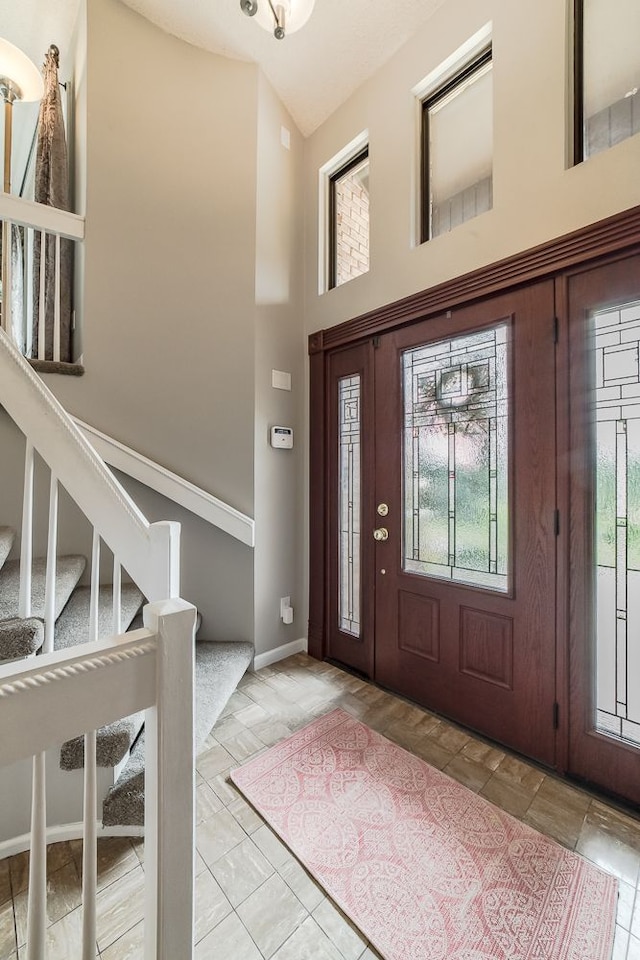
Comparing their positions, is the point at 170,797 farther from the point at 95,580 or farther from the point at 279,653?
the point at 279,653

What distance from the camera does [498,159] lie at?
5.96 ft

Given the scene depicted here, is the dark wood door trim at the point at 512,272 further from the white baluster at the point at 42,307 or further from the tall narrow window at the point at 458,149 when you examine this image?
the white baluster at the point at 42,307

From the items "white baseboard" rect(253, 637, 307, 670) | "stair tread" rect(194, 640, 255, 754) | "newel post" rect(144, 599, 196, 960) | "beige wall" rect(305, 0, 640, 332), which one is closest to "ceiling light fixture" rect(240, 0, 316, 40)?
"beige wall" rect(305, 0, 640, 332)

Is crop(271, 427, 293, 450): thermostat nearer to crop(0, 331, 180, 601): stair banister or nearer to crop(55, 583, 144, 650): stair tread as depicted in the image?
crop(55, 583, 144, 650): stair tread

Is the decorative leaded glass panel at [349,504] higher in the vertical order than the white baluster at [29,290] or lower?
lower

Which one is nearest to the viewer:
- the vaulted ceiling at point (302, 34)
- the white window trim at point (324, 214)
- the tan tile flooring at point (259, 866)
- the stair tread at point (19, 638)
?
the tan tile flooring at point (259, 866)

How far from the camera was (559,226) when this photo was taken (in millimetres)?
1633

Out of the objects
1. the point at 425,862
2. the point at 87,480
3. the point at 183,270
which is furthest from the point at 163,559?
the point at 183,270

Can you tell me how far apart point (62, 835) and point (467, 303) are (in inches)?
106

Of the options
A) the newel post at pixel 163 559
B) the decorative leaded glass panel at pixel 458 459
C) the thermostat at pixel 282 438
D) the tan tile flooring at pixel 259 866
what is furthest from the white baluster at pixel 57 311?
the tan tile flooring at pixel 259 866

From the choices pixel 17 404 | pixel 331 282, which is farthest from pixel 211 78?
pixel 17 404

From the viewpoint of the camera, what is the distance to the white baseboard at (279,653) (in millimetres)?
2451

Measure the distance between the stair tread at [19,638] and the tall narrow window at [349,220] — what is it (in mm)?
2540

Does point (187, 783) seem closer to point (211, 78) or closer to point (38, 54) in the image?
point (211, 78)
